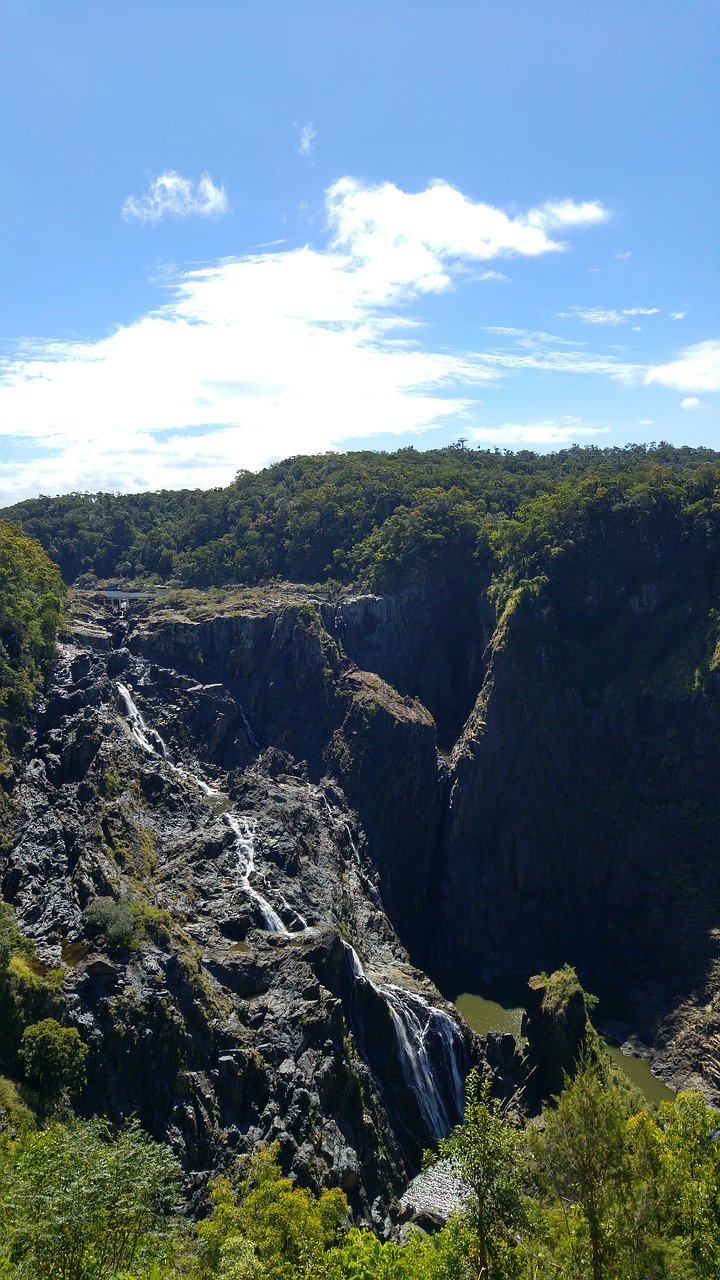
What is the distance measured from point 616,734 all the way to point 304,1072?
4176cm

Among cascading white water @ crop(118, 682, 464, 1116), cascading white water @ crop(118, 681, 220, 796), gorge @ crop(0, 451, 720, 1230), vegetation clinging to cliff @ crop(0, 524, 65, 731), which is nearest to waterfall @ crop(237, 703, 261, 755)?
gorge @ crop(0, 451, 720, 1230)

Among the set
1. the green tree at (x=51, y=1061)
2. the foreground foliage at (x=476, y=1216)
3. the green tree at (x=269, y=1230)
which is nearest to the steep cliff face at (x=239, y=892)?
the green tree at (x=51, y=1061)

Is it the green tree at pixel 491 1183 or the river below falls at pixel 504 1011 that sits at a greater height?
the green tree at pixel 491 1183

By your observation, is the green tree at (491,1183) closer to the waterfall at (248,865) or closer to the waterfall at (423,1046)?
the waterfall at (423,1046)

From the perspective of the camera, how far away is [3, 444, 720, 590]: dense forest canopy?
262ft

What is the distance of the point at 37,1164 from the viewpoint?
2012 cm

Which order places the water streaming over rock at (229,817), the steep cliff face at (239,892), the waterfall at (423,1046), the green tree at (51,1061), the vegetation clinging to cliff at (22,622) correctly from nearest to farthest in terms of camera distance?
the green tree at (51,1061) → the steep cliff face at (239,892) → the waterfall at (423,1046) → the water streaming over rock at (229,817) → the vegetation clinging to cliff at (22,622)

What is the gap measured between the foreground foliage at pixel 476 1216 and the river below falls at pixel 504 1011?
31.6m

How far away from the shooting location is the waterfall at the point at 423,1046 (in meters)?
45.3

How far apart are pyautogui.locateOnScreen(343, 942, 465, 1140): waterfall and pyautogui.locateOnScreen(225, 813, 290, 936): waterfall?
4.25 meters

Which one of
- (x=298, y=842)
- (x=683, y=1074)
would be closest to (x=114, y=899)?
(x=298, y=842)

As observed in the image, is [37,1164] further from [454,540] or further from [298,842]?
[454,540]

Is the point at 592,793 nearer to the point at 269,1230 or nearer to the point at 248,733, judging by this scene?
the point at 248,733

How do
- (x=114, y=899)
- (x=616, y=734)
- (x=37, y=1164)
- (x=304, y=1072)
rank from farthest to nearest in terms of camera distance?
(x=616, y=734) < (x=114, y=899) < (x=304, y=1072) < (x=37, y=1164)
